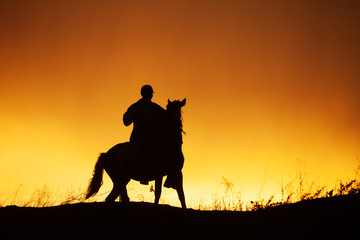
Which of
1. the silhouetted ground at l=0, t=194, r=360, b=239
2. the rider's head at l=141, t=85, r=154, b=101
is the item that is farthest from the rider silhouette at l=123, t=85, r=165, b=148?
the silhouetted ground at l=0, t=194, r=360, b=239

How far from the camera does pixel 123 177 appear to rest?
344 inches

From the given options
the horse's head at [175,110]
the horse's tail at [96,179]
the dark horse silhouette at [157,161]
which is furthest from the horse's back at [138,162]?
the horse's head at [175,110]

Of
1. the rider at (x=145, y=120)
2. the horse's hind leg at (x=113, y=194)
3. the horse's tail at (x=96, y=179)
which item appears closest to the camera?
the horse's hind leg at (x=113, y=194)

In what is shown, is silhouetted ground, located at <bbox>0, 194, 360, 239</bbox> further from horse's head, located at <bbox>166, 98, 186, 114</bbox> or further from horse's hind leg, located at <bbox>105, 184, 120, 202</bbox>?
horse's head, located at <bbox>166, 98, 186, 114</bbox>

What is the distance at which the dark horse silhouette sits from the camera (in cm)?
866

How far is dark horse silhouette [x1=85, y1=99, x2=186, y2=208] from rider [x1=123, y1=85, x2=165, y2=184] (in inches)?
5.0

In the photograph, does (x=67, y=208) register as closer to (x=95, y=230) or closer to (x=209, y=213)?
(x=95, y=230)

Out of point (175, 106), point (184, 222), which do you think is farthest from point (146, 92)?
point (184, 222)

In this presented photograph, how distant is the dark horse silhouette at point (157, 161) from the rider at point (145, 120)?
13 centimetres

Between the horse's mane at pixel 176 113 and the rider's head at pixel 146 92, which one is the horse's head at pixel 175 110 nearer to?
the horse's mane at pixel 176 113

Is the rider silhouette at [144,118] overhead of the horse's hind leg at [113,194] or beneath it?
overhead

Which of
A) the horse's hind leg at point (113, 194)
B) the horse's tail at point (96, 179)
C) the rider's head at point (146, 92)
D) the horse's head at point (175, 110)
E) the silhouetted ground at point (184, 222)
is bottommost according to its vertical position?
the silhouetted ground at point (184, 222)

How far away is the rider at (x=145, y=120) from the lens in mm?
8797

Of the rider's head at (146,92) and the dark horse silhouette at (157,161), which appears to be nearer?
the dark horse silhouette at (157,161)
